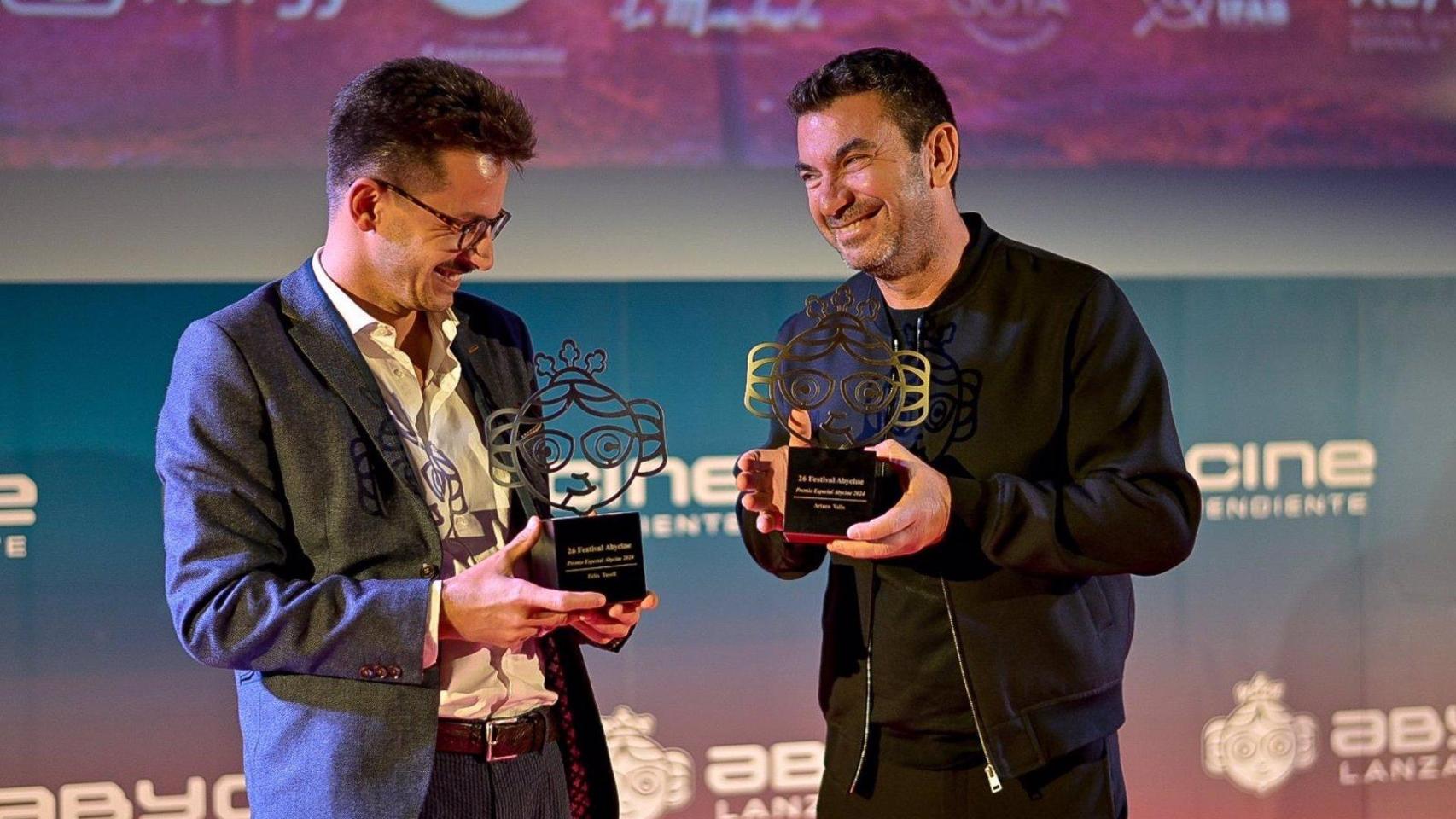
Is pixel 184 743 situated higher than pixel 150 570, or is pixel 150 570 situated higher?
pixel 150 570

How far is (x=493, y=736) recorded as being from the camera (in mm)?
1895

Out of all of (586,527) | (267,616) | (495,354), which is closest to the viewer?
(267,616)

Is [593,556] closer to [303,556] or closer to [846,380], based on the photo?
[303,556]

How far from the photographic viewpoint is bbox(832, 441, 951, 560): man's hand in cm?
198

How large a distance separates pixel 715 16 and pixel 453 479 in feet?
6.87

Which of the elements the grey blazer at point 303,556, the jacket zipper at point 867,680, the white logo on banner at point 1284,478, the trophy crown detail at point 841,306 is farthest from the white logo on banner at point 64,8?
the white logo on banner at point 1284,478

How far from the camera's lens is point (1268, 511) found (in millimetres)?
3988

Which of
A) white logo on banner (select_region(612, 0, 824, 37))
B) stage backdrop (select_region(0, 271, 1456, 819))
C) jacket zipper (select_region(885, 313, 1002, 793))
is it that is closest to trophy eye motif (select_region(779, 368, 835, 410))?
jacket zipper (select_region(885, 313, 1002, 793))

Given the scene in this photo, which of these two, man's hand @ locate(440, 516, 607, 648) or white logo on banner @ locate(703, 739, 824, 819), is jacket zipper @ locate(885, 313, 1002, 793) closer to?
man's hand @ locate(440, 516, 607, 648)

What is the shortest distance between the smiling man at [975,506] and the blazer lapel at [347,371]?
1.81 ft

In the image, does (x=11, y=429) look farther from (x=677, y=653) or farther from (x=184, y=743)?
(x=677, y=653)

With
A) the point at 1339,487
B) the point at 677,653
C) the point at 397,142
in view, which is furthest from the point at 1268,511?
the point at 397,142

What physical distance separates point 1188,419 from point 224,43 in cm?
286

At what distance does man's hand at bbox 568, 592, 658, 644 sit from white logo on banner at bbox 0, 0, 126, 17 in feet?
7.71
